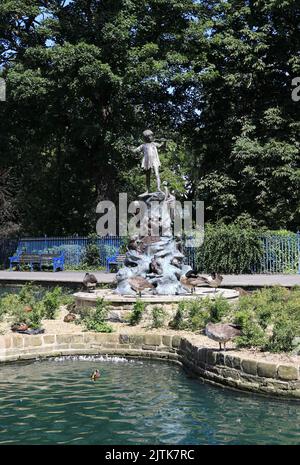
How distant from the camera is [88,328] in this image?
39.8 ft

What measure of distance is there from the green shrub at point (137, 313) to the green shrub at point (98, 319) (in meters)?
0.51

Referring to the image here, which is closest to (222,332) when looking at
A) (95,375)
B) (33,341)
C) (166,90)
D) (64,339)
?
(95,375)

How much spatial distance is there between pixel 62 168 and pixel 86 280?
2161 centimetres

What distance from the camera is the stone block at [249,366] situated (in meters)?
8.38

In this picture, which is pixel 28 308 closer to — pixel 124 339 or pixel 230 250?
pixel 124 339

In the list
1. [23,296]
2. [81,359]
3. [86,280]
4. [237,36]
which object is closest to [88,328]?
[81,359]

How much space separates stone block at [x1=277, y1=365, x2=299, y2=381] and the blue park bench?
21712mm

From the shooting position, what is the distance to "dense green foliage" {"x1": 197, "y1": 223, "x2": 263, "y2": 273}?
78.8 feet

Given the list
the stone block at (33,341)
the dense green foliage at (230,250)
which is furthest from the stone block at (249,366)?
the dense green foliage at (230,250)

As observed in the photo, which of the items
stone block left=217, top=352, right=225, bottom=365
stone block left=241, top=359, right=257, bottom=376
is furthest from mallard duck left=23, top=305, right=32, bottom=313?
stone block left=241, top=359, right=257, bottom=376

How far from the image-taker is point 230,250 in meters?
24.2

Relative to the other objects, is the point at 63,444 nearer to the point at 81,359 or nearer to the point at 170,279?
the point at 81,359

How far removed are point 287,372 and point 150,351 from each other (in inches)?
149

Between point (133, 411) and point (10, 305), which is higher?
point (10, 305)
